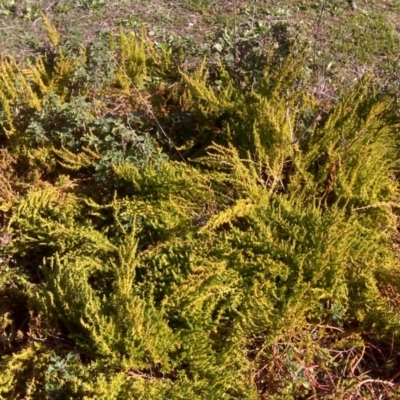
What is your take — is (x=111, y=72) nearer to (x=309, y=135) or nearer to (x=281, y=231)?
(x=309, y=135)

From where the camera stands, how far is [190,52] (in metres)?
3.87

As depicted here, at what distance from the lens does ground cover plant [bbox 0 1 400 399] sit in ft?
7.61

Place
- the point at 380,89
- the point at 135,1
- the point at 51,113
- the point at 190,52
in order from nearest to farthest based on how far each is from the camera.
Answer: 1. the point at 51,113
2. the point at 380,89
3. the point at 190,52
4. the point at 135,1

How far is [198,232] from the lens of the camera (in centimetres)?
249

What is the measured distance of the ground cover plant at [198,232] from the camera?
2.32 metres

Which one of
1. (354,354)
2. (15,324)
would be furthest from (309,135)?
(15,324)

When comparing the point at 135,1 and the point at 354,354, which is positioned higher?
the point at 135,1

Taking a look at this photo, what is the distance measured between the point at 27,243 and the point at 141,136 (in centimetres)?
81

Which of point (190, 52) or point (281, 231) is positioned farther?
point (190, 52)

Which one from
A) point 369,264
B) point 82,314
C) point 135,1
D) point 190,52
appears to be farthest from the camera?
point 135,1

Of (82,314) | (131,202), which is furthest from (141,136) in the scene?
(82,314)

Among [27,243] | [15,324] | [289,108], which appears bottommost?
[15,324]

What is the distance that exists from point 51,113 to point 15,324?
1174 mm

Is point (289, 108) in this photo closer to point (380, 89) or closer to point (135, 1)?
point (380, 89)
